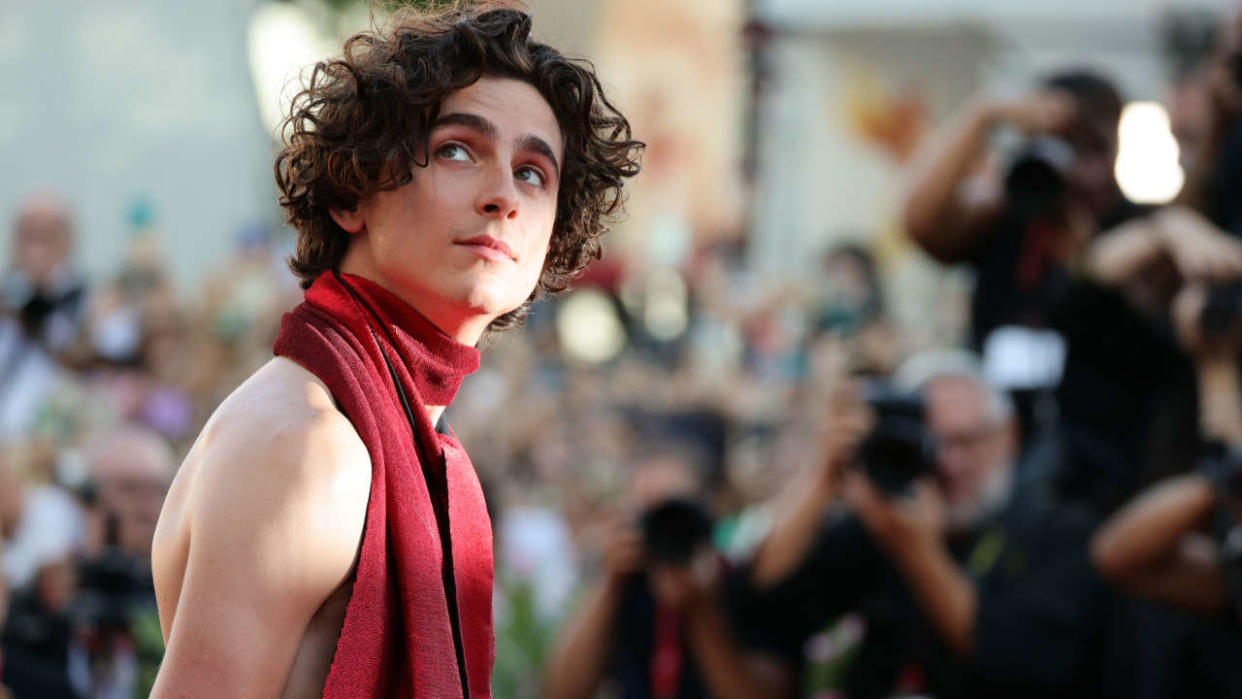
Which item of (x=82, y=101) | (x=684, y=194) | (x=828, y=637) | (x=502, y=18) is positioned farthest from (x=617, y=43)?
(x=502, y=18)

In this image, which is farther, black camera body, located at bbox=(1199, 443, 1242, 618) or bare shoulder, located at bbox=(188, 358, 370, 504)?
black camera body, located at bbox=(1199, 443, 1242, 618)

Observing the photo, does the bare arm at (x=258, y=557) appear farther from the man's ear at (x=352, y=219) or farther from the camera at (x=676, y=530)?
the camera at (x=676, y=530)

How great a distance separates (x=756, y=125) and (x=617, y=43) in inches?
190

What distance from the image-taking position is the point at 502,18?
2160mm

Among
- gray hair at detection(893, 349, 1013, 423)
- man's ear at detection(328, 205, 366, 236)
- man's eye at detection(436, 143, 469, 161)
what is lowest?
man's ear at detection(328, 205, 366, 236)

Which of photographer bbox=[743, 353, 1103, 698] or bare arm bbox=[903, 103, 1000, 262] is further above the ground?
bare arm bbox=[903, 103, 1000, 262]

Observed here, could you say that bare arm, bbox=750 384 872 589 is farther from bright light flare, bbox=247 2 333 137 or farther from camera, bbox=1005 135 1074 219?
bright light flare, bbox=247 2 333 137

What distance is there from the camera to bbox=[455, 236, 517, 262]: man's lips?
2.03 meters

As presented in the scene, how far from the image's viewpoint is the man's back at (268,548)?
5.86ft

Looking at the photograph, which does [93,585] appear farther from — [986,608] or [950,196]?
[950,196]

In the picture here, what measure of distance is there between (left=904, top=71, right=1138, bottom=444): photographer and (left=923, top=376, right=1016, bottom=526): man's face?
0.48 feet

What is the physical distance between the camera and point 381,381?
2.00m

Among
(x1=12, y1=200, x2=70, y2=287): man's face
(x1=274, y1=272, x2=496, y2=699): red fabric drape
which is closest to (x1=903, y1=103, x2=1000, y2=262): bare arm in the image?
(x1=274, y1=272, x2=496, y2=699): red fabric drape

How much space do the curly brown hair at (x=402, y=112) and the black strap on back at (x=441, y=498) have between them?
0.13 meters
